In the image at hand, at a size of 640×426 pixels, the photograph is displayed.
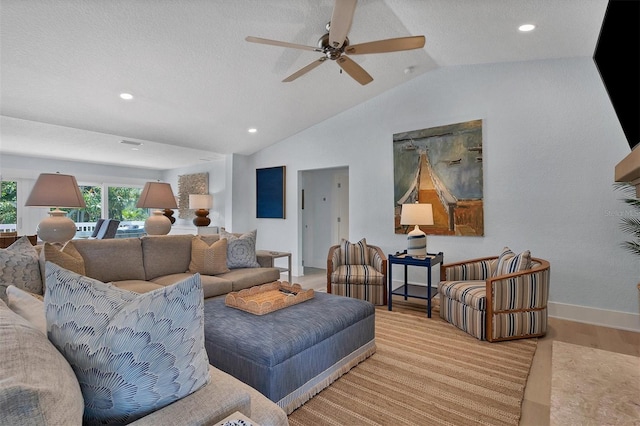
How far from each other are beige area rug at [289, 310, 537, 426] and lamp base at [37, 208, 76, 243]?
8.64 feet

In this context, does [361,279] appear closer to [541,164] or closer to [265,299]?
[265,299]

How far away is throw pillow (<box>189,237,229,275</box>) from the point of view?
3.57 metres

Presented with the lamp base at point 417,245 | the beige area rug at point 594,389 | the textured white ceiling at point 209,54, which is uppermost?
the textured white ceiling at point 209,54

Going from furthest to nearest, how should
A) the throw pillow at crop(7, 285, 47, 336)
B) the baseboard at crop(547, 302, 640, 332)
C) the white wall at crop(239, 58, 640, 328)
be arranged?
1. the white wall at crop(239, 58, 640, 328)
2. the baseboard at crop(547, 302, 640, 332)
3. the throw pillow at crop(7, 285, 47, 336)

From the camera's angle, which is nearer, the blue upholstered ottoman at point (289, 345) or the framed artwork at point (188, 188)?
the blue upholstered ottoman at point (289, 345)

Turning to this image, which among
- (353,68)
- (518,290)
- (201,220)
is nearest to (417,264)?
(518,290)

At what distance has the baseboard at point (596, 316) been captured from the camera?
323cm

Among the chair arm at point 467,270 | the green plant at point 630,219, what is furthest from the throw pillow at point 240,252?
the green plant at point 630,219

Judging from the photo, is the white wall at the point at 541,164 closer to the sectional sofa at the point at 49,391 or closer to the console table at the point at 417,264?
the console table at the point at 417,264

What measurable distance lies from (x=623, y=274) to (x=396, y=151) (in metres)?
2.87

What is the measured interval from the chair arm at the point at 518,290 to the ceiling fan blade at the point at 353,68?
7.18 ft

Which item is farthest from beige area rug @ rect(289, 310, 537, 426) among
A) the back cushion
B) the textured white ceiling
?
the textured white ceiling

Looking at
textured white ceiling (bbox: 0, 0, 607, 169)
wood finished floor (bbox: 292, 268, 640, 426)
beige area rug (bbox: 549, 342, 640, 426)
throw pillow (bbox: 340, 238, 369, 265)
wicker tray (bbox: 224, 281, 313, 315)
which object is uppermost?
textured white ceiling (bbox: 0, 0, 607, 169)

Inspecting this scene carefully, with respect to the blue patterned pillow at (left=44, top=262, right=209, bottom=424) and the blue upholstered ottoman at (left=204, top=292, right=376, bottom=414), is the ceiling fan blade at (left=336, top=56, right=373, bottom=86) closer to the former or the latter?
the blue upholstered ottoman at (left=204, top=292, right=376, bottom=414)
